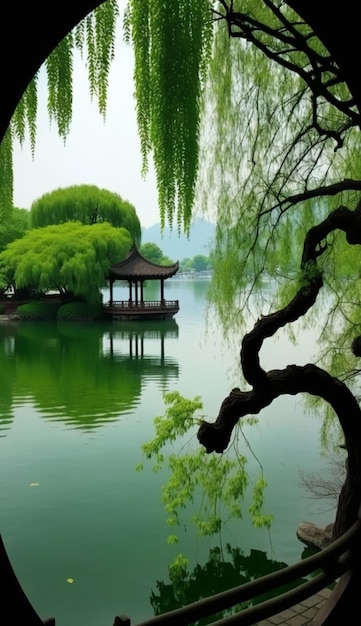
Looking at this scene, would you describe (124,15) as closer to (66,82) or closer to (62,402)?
(66,82)

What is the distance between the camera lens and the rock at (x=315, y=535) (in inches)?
168

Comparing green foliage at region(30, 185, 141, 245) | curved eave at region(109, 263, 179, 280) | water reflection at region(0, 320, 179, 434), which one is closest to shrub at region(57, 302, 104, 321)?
water reflection at region(0, 320, 179, 434)

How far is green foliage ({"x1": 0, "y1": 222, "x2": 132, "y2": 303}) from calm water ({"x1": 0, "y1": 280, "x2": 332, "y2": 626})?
5333mm

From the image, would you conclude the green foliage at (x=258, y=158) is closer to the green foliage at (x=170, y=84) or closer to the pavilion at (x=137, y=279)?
the green foliage at (x=170, y=84)

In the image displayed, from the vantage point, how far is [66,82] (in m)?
1.81

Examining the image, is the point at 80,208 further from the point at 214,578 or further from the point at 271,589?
the point at 271,589

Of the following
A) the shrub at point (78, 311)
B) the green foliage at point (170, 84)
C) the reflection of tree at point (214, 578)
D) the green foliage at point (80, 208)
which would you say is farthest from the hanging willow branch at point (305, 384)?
the green foliage at point (80, 208)

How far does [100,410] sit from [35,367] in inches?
139

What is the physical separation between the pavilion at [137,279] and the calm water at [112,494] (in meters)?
6.57

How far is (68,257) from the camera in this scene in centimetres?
1625

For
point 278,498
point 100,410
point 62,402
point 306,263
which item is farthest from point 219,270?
point 62,402

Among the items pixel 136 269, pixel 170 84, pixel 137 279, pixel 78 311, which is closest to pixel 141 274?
pixel 136 269

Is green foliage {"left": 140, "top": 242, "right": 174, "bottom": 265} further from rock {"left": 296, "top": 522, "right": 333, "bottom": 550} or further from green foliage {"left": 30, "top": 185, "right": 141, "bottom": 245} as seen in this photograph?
rock {"left": 296, "top": 522, "right": 333, "bottom": 550}

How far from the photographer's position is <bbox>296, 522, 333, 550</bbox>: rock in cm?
427
